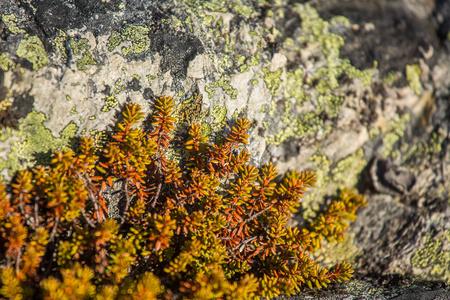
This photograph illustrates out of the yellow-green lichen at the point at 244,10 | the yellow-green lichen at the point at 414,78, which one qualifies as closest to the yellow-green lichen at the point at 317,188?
the yellow-green lichen at the point at 414,78

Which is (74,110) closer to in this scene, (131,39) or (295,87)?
(131,39)

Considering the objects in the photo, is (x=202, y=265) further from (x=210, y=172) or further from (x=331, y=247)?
(x=331, y=247)

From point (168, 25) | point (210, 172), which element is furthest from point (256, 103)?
point (168, 25)

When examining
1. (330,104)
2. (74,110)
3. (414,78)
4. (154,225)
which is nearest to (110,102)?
(74,110)

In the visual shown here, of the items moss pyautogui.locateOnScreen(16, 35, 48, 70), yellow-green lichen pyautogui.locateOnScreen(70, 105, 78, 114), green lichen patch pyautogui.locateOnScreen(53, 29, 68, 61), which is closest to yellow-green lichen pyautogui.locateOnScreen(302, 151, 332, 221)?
yellow-green lichen pyautogui.locateOnScreen(70, 105, 78, 114)

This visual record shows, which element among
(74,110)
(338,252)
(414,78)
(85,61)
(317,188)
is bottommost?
(338,252)

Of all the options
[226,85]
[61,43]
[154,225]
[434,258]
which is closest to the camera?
[154,225]

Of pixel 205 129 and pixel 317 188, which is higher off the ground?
pixel 205 129

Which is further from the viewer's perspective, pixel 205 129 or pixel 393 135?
pixel 393 135

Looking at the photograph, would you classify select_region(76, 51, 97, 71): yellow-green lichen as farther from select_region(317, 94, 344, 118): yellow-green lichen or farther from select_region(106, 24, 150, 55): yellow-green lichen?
select_region(317, 94, 344, 118): yellow-green lichen
